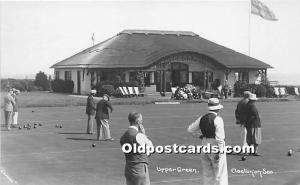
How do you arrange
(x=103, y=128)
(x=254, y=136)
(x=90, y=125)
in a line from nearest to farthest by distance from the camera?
1. (x=254, y=136)
2. (x=103, y=128)
3. (x=90, y=125)

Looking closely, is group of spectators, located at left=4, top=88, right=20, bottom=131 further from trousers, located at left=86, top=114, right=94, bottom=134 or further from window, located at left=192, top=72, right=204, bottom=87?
window, located at left=192, top=72, right=204, bottom=87

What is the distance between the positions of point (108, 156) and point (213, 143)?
188 inches

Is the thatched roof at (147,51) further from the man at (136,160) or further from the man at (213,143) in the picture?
the man at (136,160)

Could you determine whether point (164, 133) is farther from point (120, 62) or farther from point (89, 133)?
point (120, 62)

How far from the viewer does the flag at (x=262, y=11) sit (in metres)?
13.4

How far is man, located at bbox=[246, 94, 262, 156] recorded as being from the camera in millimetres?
13164

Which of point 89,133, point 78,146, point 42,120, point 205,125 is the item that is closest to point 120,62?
point 42,120

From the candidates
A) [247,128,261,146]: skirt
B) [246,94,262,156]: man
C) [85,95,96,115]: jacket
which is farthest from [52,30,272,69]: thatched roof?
[247,128,261,146]: skirt

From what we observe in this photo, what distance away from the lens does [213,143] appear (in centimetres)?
863

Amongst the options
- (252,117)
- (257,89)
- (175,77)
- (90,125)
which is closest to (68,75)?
(175,77)

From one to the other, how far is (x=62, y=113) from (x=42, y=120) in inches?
130

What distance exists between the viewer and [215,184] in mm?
8547

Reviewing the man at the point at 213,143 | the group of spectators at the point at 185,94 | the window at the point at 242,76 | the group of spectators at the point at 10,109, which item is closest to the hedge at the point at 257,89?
the window at the point at 242,76

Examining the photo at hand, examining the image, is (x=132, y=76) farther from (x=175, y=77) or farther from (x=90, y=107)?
(x=90, y=107)
